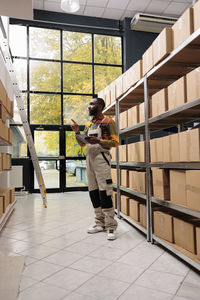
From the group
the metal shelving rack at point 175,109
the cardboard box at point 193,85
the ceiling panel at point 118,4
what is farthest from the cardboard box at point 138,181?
the ceiling panel at point 118,4

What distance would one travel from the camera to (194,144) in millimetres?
1978

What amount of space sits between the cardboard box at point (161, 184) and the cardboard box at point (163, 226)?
0.19m

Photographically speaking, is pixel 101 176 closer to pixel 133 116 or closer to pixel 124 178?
pixel 124 178

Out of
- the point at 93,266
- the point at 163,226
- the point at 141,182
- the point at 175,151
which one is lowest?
the point at 93,266

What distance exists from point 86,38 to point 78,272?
7481mm

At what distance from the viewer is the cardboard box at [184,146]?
2.08 m

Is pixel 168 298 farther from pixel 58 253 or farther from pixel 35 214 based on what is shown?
pixel 35 214

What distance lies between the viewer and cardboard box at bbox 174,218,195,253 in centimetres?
212

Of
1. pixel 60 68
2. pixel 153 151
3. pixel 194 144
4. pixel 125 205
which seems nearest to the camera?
pixel 194 144

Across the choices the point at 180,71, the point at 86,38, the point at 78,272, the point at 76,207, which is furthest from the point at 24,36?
the point at 78,272

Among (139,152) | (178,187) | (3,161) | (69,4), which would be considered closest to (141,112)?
(139,152)

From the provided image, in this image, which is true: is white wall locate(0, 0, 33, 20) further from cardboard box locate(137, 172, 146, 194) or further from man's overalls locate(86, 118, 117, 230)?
cardboard box locate(137, 172, 146, 194)

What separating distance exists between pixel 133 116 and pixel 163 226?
1518 mm

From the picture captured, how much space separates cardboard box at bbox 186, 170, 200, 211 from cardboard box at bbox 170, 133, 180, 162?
0.21 m
